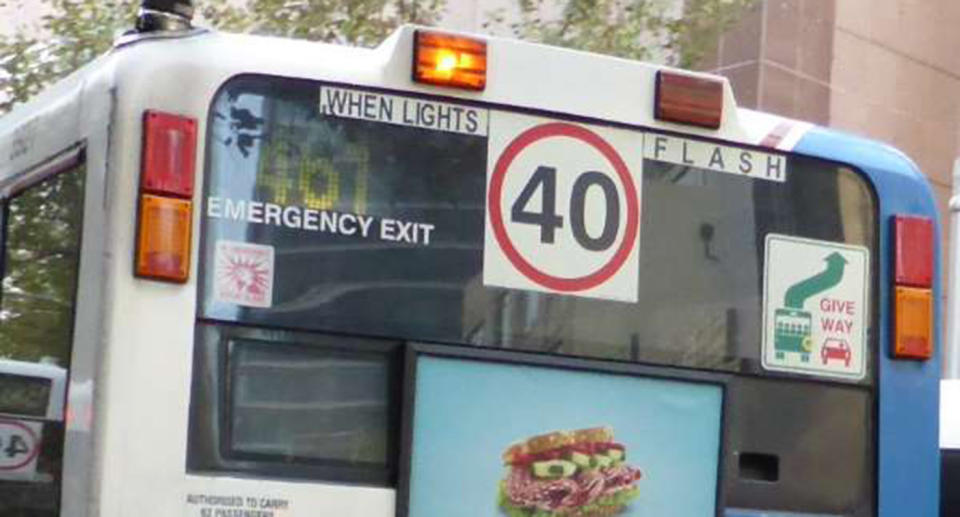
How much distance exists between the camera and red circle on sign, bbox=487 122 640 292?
5695 mm

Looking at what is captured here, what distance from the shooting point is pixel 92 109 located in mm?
5438

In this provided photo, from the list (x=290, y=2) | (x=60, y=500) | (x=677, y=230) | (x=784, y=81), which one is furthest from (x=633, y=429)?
(x=784, y=81)

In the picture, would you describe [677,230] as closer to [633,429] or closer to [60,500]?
[633,429]

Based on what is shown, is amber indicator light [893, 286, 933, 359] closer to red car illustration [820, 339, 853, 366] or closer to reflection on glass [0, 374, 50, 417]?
red car illustration [820, 339, 853, 366]

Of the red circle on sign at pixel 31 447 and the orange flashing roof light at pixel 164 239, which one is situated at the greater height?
the orange flashing roof light at pixel 164 239

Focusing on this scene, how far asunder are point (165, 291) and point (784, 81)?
41.0ft

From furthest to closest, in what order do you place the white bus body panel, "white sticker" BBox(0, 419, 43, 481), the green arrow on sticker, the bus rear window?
the green arrow on sticker, "white sticker" BBox(0, 419, 43, 481), the bus rear window, the white bus body panel

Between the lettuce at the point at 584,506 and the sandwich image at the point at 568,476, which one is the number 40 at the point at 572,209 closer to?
the sandwich image at the point at 568,476

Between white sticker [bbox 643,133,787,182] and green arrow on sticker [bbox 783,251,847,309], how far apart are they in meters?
0.30

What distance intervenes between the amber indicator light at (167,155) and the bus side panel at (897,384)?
1979 millimetres

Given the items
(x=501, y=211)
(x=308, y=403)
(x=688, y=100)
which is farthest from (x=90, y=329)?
(x=688, y=100)

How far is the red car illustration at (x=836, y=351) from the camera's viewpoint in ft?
20.1

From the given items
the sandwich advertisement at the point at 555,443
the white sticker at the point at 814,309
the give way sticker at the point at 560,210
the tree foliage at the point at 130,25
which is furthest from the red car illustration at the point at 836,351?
the tree foliage at the point at 130,25

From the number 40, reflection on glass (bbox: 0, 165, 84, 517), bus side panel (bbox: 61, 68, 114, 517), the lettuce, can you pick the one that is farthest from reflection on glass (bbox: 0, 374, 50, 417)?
the number 40
